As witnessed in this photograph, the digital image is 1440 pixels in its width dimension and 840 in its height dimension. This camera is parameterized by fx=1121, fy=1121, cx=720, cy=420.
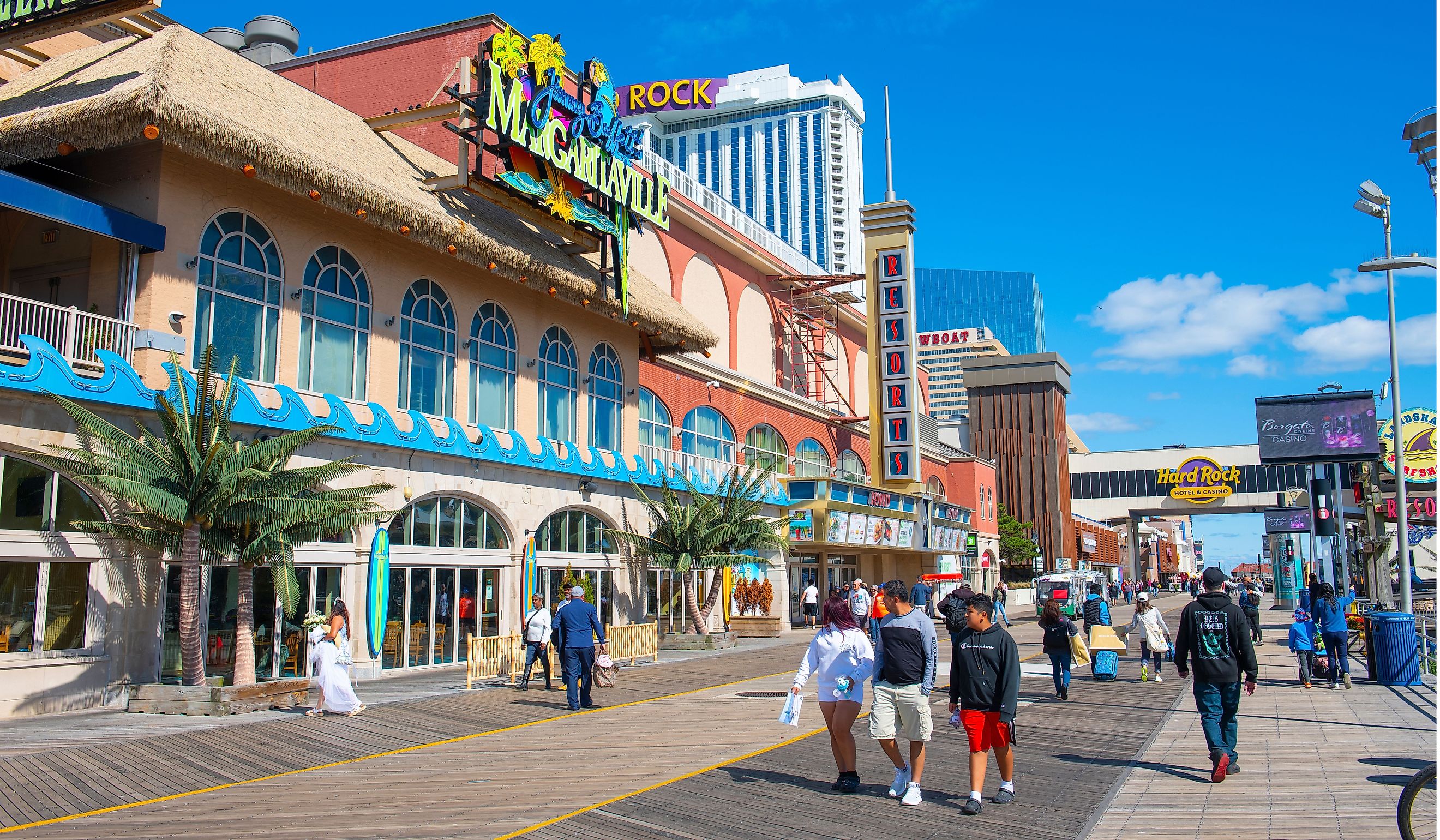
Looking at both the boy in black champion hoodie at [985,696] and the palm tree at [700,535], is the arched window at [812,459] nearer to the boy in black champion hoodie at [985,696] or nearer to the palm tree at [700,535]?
the palm tree at [700,535]

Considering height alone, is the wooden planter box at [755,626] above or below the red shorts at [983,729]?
below

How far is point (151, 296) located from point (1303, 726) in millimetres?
16173

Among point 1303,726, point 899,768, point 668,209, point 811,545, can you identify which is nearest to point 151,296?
point 899,768

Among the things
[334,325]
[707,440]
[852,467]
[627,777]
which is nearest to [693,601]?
[707,440]

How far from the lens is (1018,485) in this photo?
293 ft

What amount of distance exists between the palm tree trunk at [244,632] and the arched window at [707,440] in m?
16.9

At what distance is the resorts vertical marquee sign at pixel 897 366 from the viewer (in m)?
43.2

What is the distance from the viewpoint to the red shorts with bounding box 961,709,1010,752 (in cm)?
823

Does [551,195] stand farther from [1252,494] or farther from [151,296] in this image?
[1252,494]

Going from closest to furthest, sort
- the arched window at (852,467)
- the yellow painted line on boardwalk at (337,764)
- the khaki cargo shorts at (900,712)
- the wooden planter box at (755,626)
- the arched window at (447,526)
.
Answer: the khaki cargo shorts at (900,712) → the yellow painted line on boardwalk at (337,764) → the arched window at (447,526) → the wooden planter box at (755,626) → the arched window at (852,467)

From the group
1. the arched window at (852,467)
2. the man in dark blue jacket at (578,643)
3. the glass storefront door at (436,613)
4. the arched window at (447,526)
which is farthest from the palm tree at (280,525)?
the arched window at (852,467)

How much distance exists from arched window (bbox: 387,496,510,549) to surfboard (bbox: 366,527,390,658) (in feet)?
2.26

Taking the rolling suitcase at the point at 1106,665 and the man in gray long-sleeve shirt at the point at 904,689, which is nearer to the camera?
the man in gray long-sleeve shirt at the point at 904,689

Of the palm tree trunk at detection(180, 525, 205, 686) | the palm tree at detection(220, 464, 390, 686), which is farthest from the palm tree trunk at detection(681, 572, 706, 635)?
the palm tree trunk at detection(180, 525, 205, 686)
